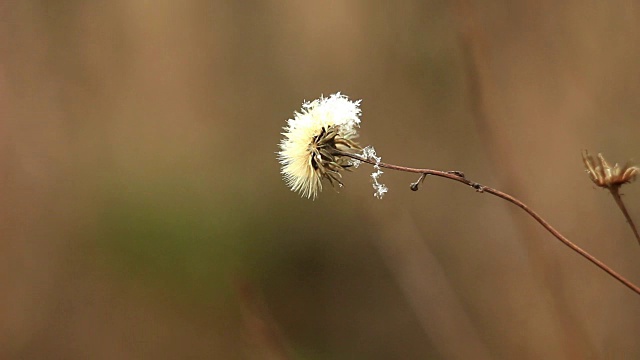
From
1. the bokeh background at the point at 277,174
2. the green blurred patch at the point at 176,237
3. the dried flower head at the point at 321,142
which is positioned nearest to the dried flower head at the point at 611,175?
the dried flower head at the point at 321,142

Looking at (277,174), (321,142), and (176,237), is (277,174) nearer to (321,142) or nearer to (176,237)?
(176,237)

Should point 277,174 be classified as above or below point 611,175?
above

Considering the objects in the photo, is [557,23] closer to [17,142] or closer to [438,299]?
[438,299]

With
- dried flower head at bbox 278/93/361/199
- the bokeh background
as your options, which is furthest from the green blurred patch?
dried flower head at bbox 278/93/361/199

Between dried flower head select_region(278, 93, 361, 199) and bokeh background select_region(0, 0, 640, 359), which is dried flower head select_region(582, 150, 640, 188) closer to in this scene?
dried flower head select_region(278, 93, 361, 199)

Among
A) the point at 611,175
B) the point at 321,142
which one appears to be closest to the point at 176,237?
the point at 321,142
